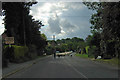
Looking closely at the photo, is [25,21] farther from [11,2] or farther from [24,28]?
[11,2]

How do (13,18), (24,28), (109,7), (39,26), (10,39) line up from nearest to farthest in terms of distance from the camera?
(109,7) → (10,39) → (13,18) → (24,28) → (39,26)

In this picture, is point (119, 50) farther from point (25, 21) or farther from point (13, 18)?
point (25, 21)

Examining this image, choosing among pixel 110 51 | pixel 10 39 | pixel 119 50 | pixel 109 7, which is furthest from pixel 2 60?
pixel 110 51

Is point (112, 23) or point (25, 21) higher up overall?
point (25, 21)

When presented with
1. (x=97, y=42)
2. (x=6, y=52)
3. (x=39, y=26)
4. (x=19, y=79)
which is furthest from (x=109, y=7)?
(x=39, y=26)

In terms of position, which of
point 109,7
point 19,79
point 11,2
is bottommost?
point 19,79

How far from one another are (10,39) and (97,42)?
22714mm

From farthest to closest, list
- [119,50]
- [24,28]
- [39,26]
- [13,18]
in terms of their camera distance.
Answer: [39,26] < [24,28] < [13,18] < [119,50]

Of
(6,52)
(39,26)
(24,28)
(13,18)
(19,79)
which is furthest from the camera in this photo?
(39,26)

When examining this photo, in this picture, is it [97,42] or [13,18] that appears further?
[97,42]

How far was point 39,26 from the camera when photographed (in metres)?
54.3

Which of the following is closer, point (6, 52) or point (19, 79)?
point (19, 79)

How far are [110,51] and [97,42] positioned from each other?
10642 millimetres

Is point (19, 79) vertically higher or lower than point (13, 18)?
lower
